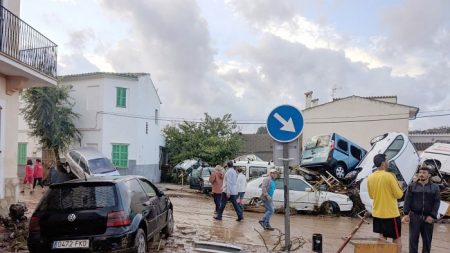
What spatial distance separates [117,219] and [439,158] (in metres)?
→ 14.9

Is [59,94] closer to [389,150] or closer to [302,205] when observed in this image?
[302,205]

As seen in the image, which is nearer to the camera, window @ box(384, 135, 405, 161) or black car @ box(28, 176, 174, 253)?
black car @ box(28, 176, 174, 253)

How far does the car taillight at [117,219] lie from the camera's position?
Answer: 651cm

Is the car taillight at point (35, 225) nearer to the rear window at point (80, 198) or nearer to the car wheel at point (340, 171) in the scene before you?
the rear window at point (80, 198)

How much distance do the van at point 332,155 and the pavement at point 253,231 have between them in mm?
3562

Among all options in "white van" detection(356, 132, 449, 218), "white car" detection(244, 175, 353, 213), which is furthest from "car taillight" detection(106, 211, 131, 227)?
"white van" detection(356, 132, 449, 218)

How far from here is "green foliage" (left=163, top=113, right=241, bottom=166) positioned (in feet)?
95.8

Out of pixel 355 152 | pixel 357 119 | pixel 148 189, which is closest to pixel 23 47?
pixel 148 189

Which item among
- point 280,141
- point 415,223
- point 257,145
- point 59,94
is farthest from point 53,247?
point 257,145

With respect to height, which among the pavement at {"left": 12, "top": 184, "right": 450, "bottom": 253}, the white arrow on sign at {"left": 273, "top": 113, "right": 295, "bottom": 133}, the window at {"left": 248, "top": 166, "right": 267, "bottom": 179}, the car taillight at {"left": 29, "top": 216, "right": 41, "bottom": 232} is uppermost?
the white arrow on sign at {"left": 273, "top": 113, "right": 295, "bottom": 133}

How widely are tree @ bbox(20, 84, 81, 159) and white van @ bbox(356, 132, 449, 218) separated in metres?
18.4

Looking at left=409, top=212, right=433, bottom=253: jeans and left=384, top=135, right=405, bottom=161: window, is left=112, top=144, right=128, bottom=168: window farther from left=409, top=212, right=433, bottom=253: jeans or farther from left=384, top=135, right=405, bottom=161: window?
left=409, top=212, right=433, bottom=253: jeans

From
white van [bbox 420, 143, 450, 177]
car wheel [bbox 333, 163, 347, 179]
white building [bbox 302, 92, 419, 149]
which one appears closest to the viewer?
white van [bbox 420, 143, 450, 177]

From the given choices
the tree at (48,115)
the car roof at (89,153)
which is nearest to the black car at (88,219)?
the car roof at (89,153)
